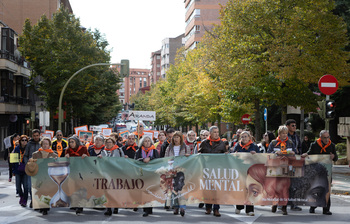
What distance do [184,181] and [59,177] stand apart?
2739 millimetres

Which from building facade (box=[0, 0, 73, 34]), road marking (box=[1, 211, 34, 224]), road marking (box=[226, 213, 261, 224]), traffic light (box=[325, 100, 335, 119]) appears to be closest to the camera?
road marking (box=[226, 213, 261, 224])

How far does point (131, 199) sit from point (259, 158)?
2871mm

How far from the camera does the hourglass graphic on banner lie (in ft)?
36.6

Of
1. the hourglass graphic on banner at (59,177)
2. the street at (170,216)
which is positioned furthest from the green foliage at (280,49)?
the hourglass graphic on banner at (59,177)

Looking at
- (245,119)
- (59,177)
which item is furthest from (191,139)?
(245,119)

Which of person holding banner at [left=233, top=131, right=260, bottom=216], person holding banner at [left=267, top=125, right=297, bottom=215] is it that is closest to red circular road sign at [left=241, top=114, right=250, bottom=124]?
person holding banner at [left=267, top=125, right=297, bottom=215]

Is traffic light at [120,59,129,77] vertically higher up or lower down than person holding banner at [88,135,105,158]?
higher up

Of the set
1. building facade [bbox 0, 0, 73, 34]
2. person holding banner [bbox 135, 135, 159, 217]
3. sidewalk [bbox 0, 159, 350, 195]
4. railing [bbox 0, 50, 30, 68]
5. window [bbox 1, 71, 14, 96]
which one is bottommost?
sidewalk [bbox 0, 159, 350, 195]

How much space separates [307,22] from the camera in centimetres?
2506

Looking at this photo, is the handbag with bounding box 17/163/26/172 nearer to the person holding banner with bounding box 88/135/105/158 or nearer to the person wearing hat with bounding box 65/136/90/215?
the person wearing hat with bounding box 65/136/90/215

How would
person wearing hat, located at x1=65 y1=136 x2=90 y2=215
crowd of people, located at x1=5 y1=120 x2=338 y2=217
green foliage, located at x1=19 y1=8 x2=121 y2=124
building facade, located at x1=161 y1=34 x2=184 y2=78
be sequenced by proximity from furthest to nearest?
1. building facade, located at x1=161 y1=34 x2=184 y2=78
2. green foliage, located at x1=19 y1=8 x2=121 y2=124
3. person wearing hat, located at x1=65 y1=136 x2=90 y2=215
4. crowd of people, located at x1=5 y1=120 x2=338 y2=217

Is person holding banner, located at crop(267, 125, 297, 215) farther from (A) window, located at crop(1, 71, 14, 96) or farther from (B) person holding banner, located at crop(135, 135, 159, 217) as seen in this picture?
(A) window, located at crop(1, 71, 14, 96)

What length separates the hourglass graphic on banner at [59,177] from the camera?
1116 centimetres

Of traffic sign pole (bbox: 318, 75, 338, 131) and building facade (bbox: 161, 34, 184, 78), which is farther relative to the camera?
building facade (bbox: 161, 34, 184, 78)
